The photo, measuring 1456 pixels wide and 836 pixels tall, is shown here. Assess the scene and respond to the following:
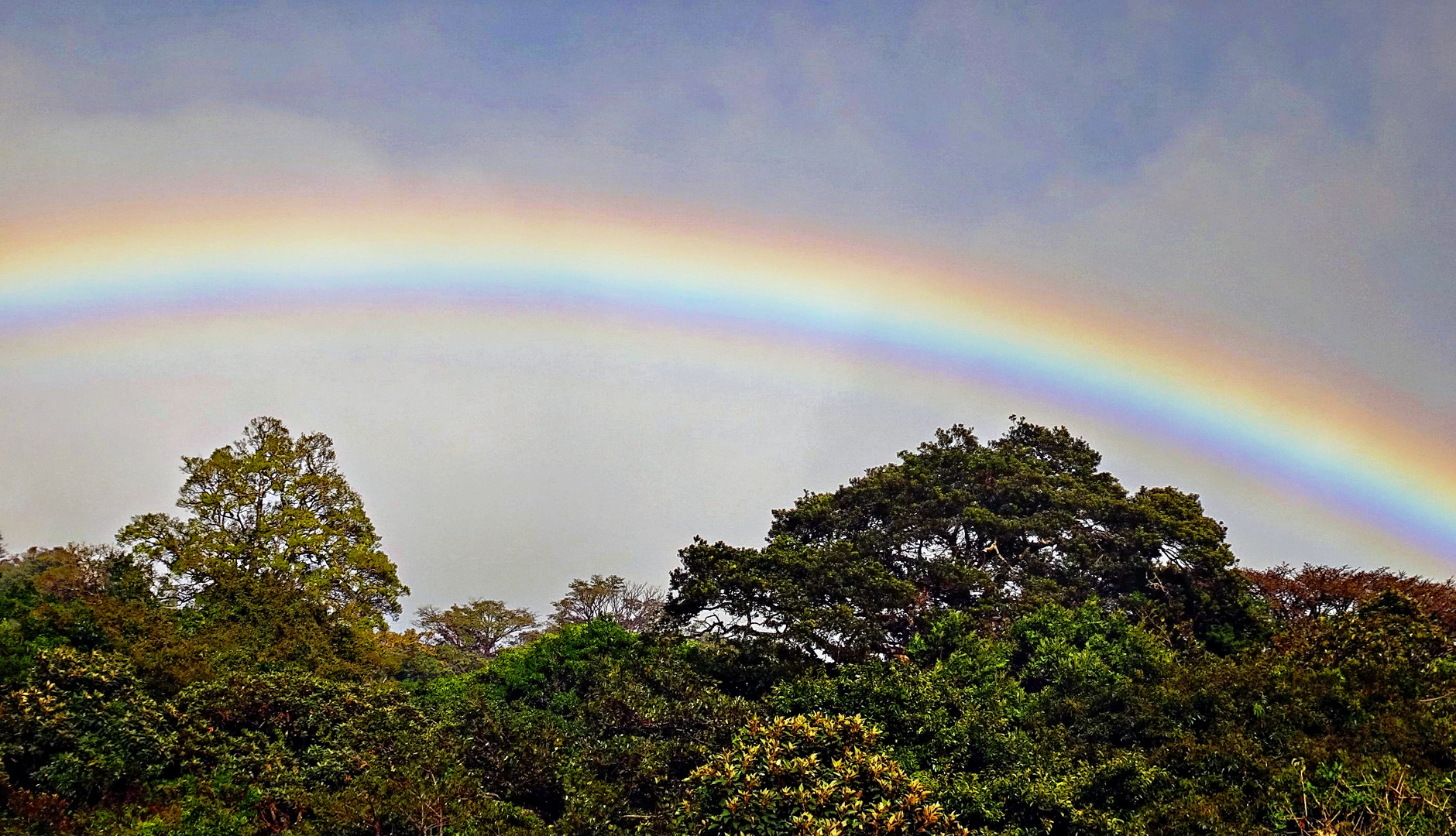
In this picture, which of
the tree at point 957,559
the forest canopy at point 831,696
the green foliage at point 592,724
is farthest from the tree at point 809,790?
the tree at point 957,559

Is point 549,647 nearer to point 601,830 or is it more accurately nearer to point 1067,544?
point 601,830

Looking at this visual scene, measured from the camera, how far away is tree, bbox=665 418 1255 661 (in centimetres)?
2042

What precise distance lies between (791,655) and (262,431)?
19293mm

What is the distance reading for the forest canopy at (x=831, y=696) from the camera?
12.2m

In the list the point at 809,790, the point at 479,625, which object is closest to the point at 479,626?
the point at 479,625

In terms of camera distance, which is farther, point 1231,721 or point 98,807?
point 1231,721

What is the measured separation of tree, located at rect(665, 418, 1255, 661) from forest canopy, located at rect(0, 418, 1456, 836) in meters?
0.08

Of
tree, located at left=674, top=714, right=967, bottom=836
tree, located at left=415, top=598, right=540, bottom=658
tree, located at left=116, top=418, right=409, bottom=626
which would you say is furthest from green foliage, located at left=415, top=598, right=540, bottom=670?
tree, located at left=674, top=714, right=967, bottom=836

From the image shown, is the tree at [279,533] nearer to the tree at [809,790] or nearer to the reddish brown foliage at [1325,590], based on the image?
the tree at [809,790]

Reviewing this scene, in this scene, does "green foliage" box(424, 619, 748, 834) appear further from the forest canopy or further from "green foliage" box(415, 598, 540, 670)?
"green foliage" box(415, 598, 540, 670)

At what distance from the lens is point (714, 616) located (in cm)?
2062

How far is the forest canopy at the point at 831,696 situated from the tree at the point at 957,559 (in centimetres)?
8

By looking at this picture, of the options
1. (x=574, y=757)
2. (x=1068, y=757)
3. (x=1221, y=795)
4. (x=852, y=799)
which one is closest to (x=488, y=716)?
(x=574, y=757)

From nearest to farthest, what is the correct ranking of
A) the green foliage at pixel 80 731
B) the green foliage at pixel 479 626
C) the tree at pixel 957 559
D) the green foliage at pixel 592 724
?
1. the green foliage at pixel 80 731
2. the green foliage at pixel 592 724
3. the tree at pixel 957 559
4. the green foliage at pixel 479 626
